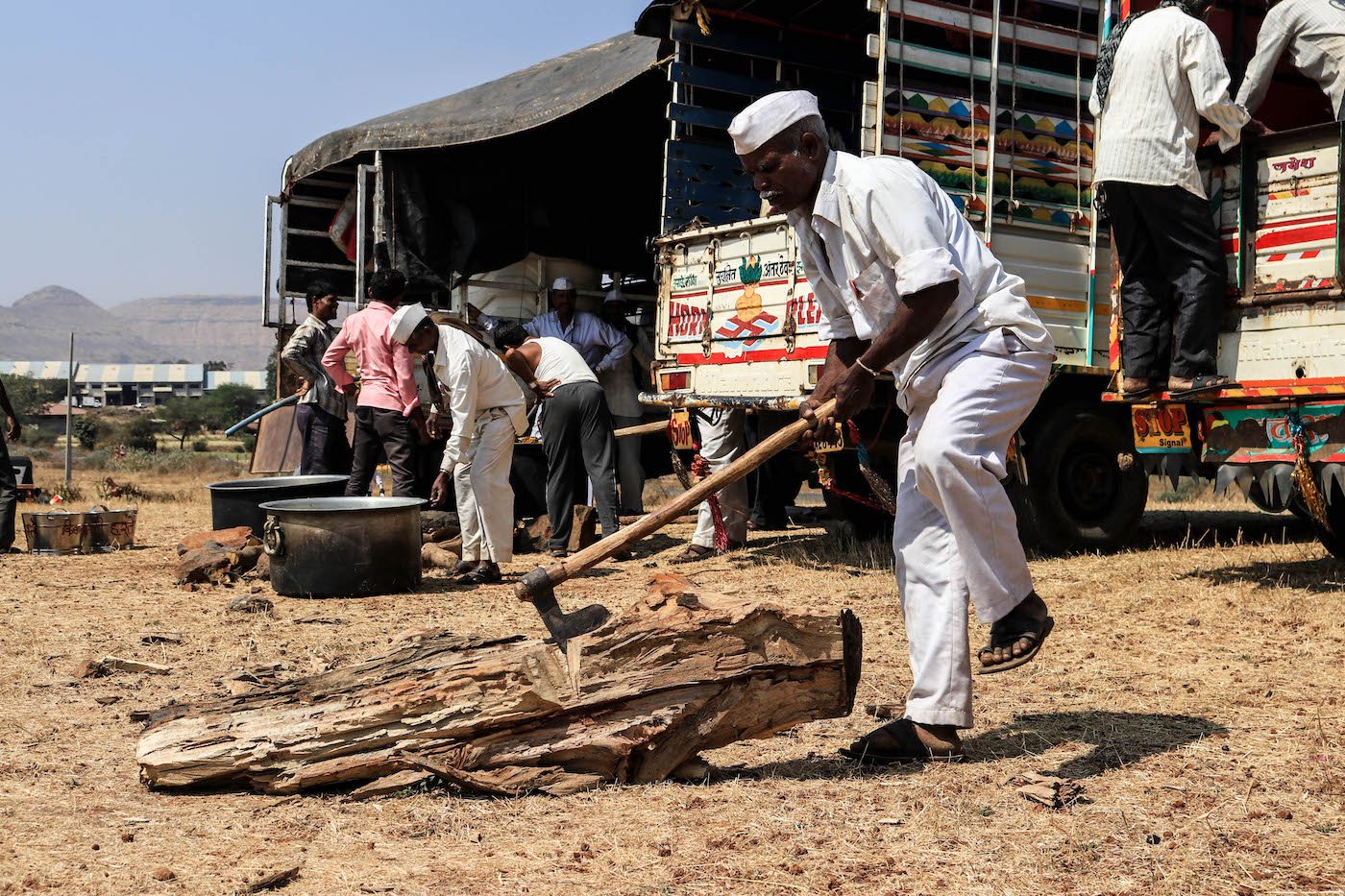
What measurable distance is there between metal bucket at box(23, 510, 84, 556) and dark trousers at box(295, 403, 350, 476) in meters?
1.67

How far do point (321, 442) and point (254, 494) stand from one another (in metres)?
1.02

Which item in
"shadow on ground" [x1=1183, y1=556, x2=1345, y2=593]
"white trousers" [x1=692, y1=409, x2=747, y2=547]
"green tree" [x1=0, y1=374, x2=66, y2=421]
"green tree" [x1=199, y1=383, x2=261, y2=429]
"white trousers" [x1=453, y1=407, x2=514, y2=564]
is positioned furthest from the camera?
"green tree" [x1=199, y1=383, x2=261, y2=429]

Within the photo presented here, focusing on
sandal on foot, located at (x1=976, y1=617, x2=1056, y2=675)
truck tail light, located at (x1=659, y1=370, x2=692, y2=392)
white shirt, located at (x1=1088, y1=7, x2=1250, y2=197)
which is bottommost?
sandal on foot, located at (x1=976, y1=617, x2=1056, y2=675)

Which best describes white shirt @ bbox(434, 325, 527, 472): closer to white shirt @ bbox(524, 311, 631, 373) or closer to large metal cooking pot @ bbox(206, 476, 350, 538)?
large metal cooking pot @ bbox(206, 476, 350, 538)

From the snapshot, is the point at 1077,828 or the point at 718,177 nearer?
the point at 1077,828

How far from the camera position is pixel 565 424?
8969 millimetres

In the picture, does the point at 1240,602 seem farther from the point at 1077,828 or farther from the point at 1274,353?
the point at 1077,828

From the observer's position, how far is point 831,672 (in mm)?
3707

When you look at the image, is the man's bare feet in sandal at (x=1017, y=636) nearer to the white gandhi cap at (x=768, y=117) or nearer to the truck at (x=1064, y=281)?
the white gandhi cap at (x=768, y=117)

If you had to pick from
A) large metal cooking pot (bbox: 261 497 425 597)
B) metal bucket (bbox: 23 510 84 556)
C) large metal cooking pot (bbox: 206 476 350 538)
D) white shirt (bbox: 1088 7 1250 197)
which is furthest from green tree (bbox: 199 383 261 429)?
white shirt (bbox: 1088 7 1250 197)

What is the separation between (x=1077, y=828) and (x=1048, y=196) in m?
5.57

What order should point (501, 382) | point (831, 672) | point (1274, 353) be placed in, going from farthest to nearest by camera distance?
point (501, 382) → point (1274, 353) → point (831, 672)

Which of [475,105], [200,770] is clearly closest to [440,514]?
[475,105]

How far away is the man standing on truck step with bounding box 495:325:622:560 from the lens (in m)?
8.95
